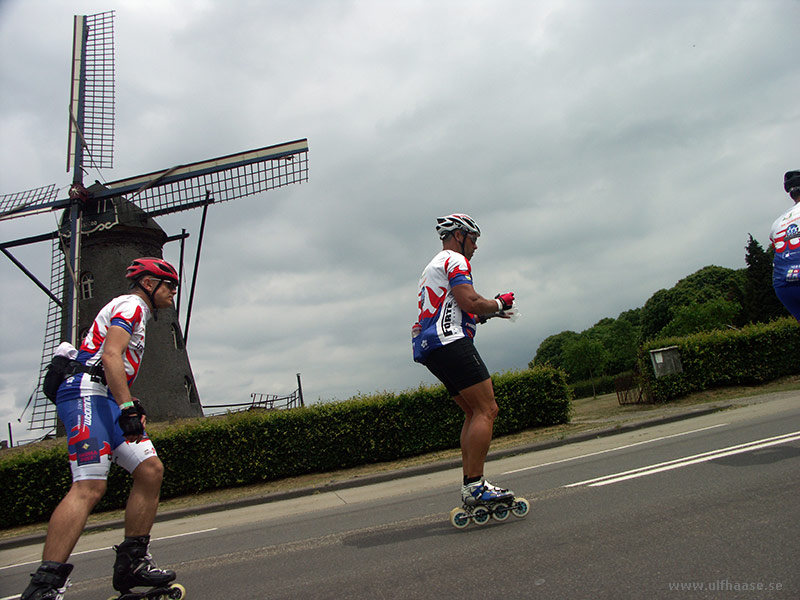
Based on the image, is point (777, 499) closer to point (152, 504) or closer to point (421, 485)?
point (152, 504)

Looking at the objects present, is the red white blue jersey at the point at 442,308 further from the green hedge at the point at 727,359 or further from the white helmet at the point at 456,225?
the green hedge at the point at 727,359

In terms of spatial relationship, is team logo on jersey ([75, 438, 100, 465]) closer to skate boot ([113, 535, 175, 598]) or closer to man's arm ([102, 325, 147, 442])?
man's arm ([102, 325, 147, 442])

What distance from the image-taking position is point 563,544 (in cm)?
327

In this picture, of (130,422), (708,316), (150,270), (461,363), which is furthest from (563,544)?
(708,316)

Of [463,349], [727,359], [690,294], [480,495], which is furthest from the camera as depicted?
[690,294]

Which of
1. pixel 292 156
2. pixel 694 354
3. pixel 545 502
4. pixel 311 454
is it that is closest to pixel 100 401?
pixel 545 502

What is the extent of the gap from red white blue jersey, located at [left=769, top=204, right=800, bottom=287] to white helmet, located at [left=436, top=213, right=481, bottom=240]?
2.58m

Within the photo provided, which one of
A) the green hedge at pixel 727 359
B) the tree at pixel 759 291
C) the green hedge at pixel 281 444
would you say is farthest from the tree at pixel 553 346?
the green hedge at pixel 281 444

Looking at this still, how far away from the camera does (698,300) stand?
71000mm

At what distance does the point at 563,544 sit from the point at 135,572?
2.38m

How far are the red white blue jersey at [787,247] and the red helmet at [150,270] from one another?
4.80 meters

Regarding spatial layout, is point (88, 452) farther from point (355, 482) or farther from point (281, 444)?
point (281, 444)

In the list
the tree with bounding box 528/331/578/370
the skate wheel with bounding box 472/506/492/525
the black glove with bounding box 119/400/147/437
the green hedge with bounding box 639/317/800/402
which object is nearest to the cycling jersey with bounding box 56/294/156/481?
the black glove with bounding box 119/400/147/437

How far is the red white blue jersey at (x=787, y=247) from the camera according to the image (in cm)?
486
